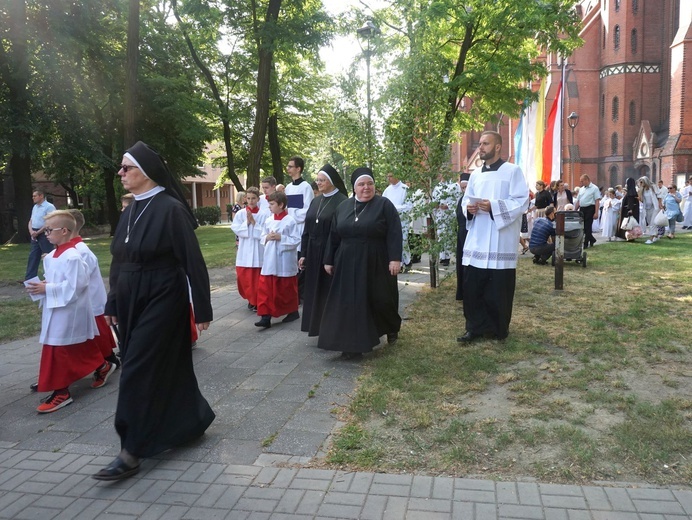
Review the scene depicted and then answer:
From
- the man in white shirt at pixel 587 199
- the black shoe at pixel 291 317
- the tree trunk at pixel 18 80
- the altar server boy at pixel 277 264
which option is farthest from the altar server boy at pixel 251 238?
the tree trunk at pixel 18 80

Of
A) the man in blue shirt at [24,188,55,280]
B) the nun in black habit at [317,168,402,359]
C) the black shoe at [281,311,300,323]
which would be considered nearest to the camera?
the nun in black habit at [317,168,402,359]

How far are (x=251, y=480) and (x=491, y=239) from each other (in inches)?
158

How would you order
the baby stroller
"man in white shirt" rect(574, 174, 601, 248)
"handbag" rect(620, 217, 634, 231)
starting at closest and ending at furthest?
1. the baby stroller
2. "man in white shirt" rect(574, 174, 601, 248)
3. "handbag" rect(620, 217, 634, 231)

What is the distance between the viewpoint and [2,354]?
7484 mm

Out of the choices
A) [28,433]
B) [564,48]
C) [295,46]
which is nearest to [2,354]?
[28,433]

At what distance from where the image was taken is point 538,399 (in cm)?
495

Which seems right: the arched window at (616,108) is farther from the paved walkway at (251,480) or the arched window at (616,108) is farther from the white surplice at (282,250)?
the paved walkway at (251,480)

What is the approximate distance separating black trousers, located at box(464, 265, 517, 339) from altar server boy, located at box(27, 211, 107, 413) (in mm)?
4009

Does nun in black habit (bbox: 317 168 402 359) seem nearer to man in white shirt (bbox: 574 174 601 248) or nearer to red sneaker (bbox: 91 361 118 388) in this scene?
red sneaker (bbox: 91 361 118 388)

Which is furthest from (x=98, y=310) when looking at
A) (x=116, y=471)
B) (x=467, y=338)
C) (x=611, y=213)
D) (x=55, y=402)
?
(x=611, y=213)

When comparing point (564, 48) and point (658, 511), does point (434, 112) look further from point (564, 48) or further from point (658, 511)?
point (564, 48)

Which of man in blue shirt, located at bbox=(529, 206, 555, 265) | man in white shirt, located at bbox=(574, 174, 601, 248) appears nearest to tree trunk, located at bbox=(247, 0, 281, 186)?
man in blue shirt, located at bbox=(529, 206, 555, 265)

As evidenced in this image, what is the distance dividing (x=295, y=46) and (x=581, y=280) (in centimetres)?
1135

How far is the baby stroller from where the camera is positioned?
1282 centimetres
